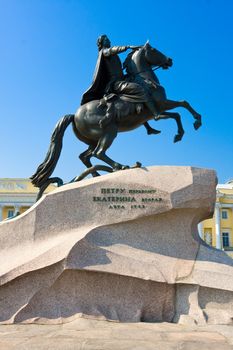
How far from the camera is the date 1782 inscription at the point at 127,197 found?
625 centimetres

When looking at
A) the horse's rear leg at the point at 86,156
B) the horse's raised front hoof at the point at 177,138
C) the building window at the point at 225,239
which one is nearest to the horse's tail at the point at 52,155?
the horse's rear leg at the point at 86,156

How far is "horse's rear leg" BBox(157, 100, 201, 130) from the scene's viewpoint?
743 cm

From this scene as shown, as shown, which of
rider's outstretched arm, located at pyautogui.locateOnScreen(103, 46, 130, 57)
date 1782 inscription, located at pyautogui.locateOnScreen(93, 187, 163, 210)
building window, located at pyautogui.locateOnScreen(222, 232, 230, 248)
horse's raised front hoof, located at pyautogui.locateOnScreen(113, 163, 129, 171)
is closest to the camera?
date 1782 inscription, located at pyautogui.locateOnScreen(93, 187, 163, 210)

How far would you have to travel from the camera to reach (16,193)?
48.2 m

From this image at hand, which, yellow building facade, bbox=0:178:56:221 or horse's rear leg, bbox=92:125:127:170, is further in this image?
yellow building facade, bbox=0:178:56:221

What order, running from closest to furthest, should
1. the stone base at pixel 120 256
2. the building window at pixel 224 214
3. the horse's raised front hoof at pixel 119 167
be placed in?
the stone base at pixel 120 256
the horse's raised front hoof at pixel 119 167
the building window at pixel 224 214

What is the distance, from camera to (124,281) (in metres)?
5.62

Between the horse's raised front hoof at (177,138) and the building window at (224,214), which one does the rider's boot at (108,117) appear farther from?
the building window at (224,214)

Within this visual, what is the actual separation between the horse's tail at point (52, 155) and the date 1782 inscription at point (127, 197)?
5.48 feet

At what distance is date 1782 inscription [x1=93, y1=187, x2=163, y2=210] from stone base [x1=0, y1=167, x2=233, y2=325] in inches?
0.7

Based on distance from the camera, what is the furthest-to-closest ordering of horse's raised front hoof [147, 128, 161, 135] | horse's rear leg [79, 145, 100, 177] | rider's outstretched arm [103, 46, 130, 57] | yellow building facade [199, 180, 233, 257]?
yellow building facade [199, 180, 233, 257] → horse's raised front hoof [147, 128, 161, 135] → horse's rear leg [79, 145, 100, 177] → rider's outstretched arm [103, 46, 130, 57]

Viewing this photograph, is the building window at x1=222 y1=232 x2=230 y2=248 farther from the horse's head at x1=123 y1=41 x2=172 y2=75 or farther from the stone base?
the stone base

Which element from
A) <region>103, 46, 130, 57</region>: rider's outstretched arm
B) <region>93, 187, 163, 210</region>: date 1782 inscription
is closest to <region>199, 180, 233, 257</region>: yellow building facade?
<region>103, 46, 130, 57</region>: rider's outstretched arm

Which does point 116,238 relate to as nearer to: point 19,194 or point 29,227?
point 29,227
